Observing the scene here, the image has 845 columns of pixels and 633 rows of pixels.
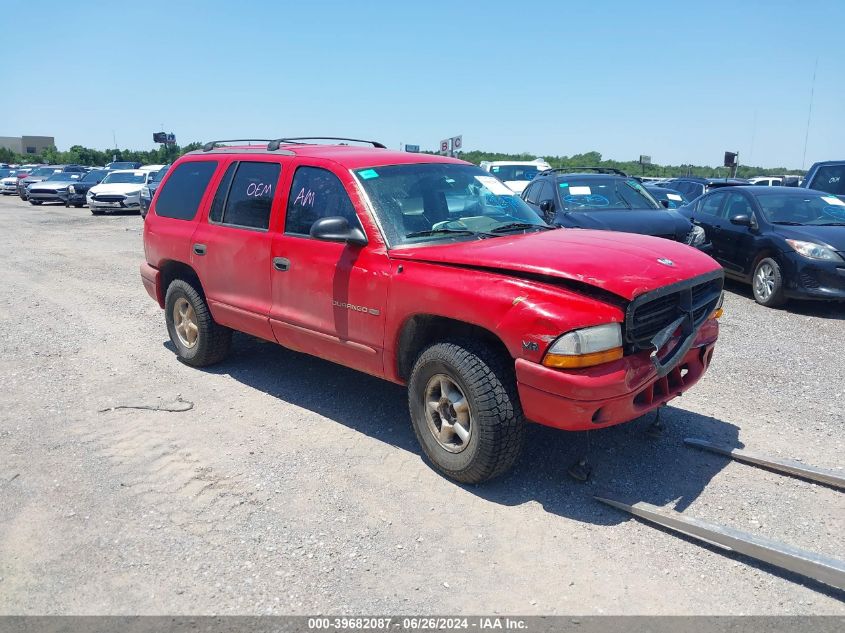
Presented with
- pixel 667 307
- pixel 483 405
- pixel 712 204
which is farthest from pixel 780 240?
pixel 483 405

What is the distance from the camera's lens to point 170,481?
4.17 metres

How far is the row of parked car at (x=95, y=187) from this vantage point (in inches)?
966

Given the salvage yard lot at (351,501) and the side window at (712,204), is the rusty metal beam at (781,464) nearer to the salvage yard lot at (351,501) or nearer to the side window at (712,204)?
the salvage yard lot at (351,501)

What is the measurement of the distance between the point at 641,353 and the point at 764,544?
107 cm

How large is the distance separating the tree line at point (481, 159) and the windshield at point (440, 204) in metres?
39.4

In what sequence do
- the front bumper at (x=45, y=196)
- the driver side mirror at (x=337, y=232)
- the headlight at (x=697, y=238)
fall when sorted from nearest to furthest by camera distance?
the driver side mirror at (x=337, y=232) < the headlight at (x=697, y=238) < the front bumper at (x=45, y=196)

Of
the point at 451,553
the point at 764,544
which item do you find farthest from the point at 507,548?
the point at 764,544

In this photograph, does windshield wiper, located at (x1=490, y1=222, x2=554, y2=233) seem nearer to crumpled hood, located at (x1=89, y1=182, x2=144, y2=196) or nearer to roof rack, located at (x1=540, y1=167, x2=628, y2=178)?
roof rack, located at (x1=540, y1=167, x2=628, y2=178)

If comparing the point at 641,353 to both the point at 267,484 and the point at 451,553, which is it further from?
the point at 267,484

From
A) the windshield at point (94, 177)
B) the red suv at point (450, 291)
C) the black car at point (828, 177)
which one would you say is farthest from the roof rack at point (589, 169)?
the windshield at point (94, 177)

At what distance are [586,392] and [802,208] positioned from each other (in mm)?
7768

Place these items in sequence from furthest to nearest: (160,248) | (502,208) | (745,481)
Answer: (160,248), (502,208), (745,481)

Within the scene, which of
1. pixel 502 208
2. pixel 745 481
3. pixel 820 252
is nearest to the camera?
pixel 745 481

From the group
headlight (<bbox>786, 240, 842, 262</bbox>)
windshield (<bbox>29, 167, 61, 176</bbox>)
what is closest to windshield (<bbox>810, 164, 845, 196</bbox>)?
headlight (<bbox>786, 240, 842, 262</bbox>)
